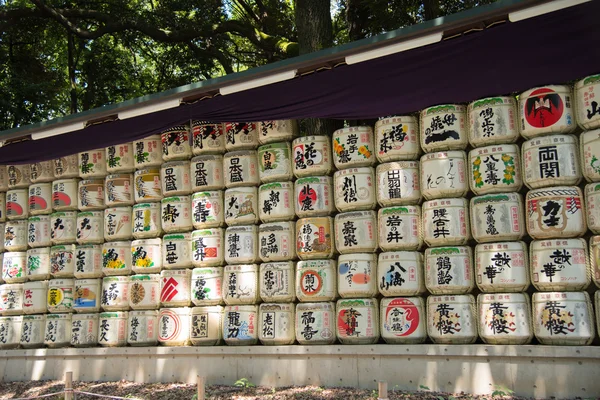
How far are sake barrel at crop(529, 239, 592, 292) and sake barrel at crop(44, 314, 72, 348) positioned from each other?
525 centimetres

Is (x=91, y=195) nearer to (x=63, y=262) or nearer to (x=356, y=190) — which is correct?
(x=63, y=262)

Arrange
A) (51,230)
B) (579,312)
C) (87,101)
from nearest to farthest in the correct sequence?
(579,312) → (51,230) → (87,101)

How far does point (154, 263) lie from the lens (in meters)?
7.12

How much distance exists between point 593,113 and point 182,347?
4.56 meters

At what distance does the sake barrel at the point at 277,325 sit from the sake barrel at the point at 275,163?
4.26 ft

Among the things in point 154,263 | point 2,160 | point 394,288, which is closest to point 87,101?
point 2,160

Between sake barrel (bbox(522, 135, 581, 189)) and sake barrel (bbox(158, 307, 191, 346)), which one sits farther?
sake barrel (bbox(158, 307, 191, 346))

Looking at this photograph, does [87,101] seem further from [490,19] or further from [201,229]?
[490,19]

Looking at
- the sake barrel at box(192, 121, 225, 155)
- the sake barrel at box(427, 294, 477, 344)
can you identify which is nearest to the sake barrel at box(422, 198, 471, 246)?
the sake barrel at box(427, 294, 477, 344)

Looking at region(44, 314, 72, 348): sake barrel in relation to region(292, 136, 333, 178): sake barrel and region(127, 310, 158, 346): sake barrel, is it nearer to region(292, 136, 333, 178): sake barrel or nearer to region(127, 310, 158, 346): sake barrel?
region(127, 310, 158, 346): sake barrel

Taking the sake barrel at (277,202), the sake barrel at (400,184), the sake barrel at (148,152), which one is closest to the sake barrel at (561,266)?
the sake barrel at (400,184)

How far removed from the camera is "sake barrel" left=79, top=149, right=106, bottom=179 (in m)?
7.71

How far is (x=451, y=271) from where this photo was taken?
5.59 m

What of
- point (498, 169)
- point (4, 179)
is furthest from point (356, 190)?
point (4, 179)
